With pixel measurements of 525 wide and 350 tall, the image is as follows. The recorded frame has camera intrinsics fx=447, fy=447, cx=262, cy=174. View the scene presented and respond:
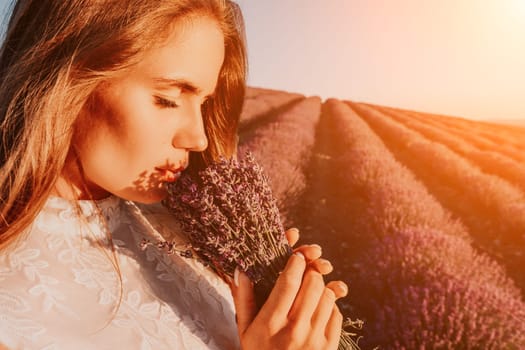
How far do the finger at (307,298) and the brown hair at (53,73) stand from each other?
86 cm

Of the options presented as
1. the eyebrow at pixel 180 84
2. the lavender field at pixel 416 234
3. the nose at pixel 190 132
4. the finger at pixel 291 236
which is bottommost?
the lavender field at pixel 416 234

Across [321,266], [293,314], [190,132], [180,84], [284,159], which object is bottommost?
[284,159]

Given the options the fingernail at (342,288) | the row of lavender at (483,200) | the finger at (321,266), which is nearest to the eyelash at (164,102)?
the finger at (321,266)

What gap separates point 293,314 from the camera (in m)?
1.35

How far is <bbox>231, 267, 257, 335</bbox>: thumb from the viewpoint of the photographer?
1459mm

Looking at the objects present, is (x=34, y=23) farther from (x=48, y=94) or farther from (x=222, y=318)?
(x=222, y=318)

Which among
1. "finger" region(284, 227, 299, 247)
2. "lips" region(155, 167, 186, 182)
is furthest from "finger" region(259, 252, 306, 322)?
"lips" region(155, 167, 186, 182)

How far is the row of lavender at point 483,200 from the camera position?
538 cm

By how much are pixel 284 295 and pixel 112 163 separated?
695 mm

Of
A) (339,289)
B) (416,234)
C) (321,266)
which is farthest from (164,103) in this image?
(416,234)

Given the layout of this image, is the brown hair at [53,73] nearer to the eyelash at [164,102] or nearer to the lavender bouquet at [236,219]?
the eyelash at [164,102]

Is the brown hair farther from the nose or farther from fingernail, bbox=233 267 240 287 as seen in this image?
fingernail, bbox=233 267 240 287

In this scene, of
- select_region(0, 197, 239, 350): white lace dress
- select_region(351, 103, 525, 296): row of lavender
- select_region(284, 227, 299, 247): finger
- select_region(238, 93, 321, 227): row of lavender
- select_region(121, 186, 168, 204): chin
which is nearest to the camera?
Answer: select_region(0, 197, 239, 350): white lace dress

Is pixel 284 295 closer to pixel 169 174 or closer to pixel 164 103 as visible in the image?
pixel 169 174
